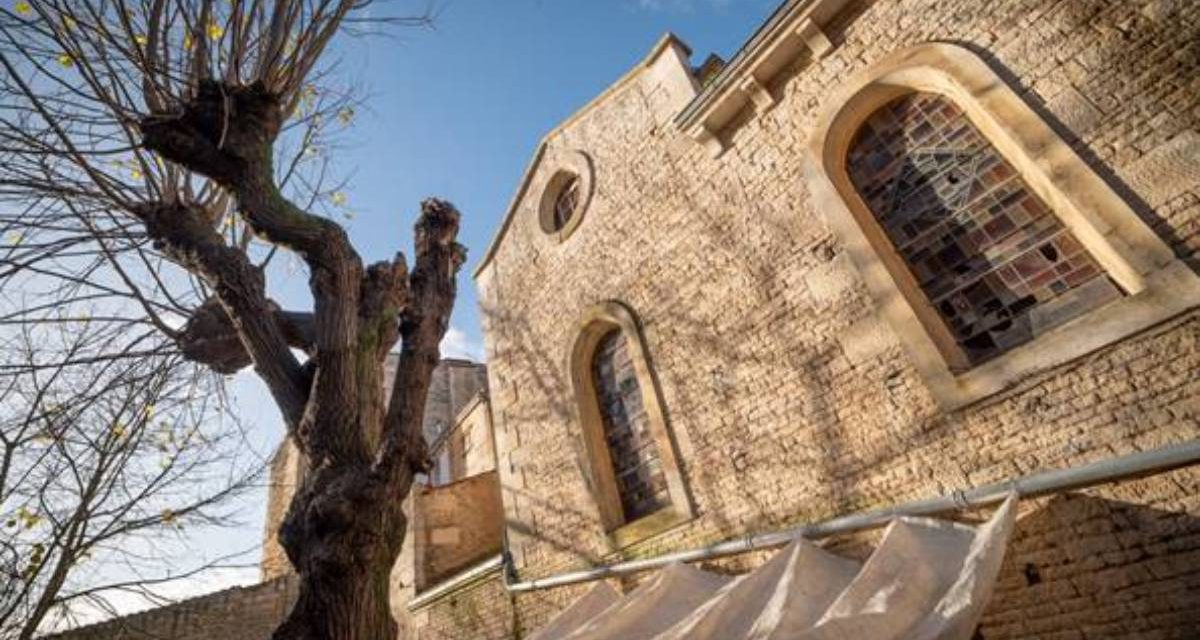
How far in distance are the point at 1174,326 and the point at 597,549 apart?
5350 mm

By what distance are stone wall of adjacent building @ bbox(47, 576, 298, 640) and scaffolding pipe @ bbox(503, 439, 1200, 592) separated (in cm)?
1005

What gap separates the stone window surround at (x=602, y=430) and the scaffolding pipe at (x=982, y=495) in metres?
0.43

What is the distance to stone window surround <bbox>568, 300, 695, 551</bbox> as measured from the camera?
5.92 metres

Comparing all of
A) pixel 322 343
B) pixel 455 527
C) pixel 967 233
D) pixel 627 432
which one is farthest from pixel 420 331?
pixel 455 527

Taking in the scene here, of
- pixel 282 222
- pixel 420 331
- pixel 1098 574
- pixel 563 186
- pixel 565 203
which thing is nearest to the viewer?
pixel 1098 574

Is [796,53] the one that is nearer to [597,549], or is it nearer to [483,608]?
[597,549]

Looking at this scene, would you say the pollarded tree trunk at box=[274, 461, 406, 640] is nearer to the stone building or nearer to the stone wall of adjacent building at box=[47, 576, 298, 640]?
the stone building

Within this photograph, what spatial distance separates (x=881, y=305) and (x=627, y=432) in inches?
134

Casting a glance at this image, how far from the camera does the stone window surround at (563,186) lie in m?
8.19

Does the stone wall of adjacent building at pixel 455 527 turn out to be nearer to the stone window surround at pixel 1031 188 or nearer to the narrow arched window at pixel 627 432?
the narrow arched window at pixel 627 432

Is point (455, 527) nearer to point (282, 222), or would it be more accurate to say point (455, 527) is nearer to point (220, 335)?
point (220, 335)

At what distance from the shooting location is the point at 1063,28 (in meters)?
4.04

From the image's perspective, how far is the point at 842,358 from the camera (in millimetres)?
4750

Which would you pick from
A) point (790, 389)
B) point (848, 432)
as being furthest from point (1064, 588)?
point (790, 389)
